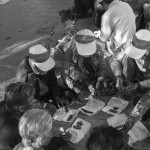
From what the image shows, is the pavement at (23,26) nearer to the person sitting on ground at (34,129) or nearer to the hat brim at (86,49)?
the hat brim at (86,49)

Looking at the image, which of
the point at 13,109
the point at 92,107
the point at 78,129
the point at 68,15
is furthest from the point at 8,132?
the point at 68,15

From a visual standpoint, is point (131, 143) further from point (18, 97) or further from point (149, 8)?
point (149, 8)

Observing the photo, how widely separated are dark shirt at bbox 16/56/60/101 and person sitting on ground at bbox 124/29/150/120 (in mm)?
A: 890

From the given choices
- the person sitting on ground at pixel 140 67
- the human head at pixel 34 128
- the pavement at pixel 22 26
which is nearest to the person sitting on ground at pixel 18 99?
the human head at pixel 34 128

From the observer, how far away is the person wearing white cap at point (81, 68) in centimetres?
325

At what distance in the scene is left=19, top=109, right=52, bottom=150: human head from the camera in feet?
6.28

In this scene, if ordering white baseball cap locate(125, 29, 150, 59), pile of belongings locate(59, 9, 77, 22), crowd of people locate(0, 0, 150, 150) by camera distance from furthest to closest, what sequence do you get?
pile of belongings locate(59, 9, 77, 22) → white baseball cap locate(125, 29, 150, 59) → crowd of people locate(0, 0, 150, 150)

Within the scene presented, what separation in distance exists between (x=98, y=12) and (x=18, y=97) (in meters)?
3.12

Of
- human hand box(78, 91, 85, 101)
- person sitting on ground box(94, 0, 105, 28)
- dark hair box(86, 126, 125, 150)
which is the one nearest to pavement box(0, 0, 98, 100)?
person sitting on ground box(94, 0, 105, 28)

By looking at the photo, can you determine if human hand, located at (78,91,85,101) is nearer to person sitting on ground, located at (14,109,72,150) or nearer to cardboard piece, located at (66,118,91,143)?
cardboard piece, located at (66,118,91,143)

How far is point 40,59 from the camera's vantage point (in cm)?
292

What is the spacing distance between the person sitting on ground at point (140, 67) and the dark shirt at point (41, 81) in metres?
0.89

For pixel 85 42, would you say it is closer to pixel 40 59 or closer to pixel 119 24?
pixel 40 59

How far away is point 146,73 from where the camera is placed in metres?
3.20
